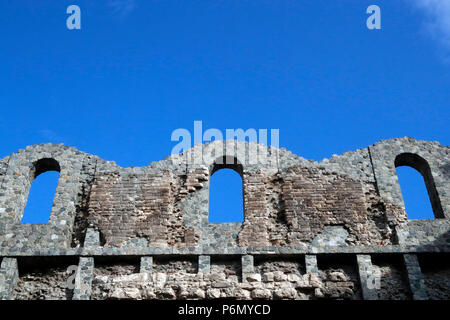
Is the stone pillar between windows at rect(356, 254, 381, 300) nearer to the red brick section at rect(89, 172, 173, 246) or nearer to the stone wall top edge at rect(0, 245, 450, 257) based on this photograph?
the stone wall top edge at rect(0, 245, 450, 257)

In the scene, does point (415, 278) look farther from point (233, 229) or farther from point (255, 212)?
point (233, 229)

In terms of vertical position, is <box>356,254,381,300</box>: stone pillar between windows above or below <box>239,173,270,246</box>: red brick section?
below

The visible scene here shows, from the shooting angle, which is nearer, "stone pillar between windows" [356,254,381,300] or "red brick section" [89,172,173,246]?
"stone pillar between windows" [356,254,381,300]

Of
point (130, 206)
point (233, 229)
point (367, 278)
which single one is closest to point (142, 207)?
point (130, 206)

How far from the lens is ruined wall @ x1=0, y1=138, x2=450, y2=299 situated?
35.7ft

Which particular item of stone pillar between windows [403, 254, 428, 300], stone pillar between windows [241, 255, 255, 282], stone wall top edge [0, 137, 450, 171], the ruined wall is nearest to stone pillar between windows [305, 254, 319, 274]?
the ruined wall

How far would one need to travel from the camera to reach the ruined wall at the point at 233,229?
10883 mm

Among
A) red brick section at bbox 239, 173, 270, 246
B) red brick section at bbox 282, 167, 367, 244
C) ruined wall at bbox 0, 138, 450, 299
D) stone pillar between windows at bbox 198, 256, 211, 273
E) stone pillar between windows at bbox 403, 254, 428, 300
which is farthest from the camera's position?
red brick section at bbox 282, 167, 367, 244

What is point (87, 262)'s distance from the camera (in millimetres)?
11211

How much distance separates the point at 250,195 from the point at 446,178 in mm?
4653

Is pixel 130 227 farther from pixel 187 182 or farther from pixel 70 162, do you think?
pixel 70 162

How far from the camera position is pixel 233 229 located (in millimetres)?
11617

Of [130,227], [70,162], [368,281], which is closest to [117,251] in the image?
[130,227]

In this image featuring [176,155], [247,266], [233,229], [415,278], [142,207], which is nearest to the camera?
[415,278]
